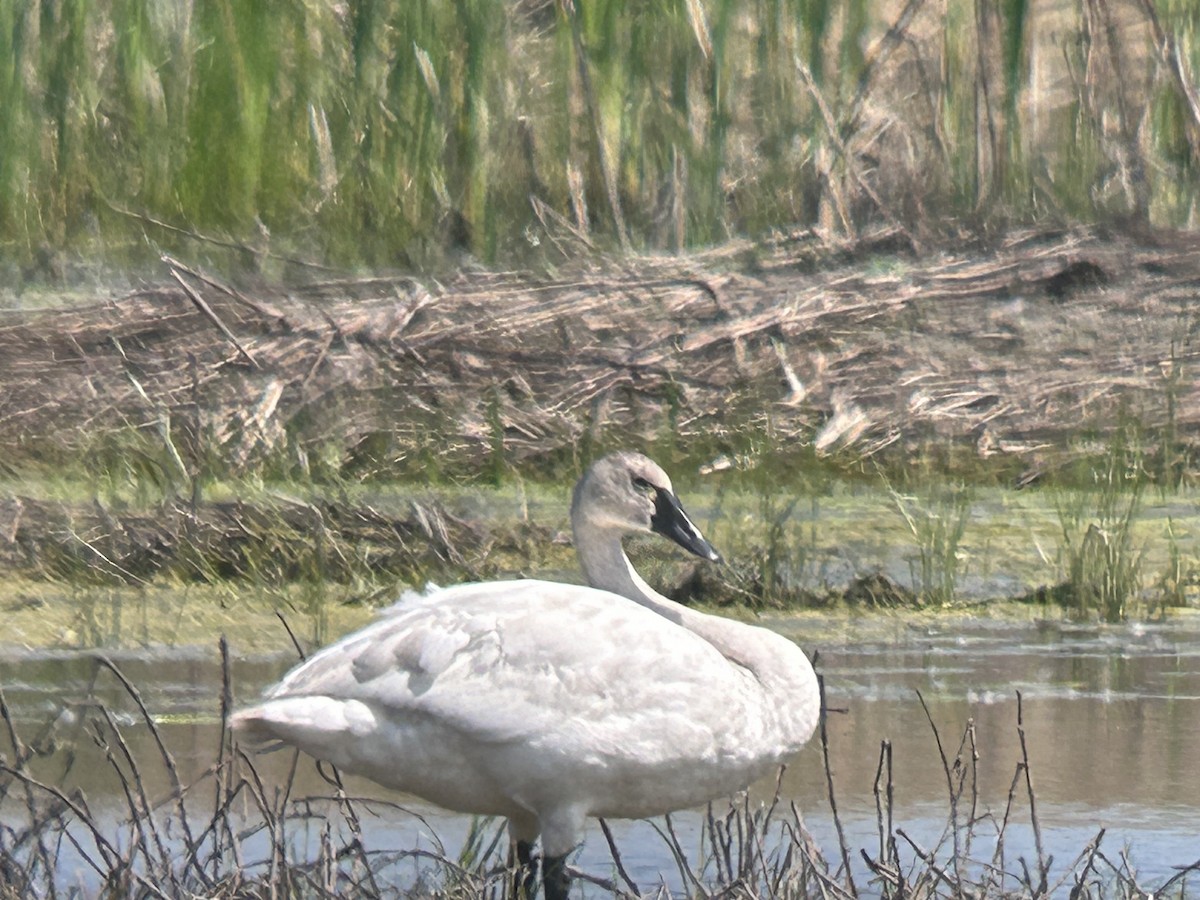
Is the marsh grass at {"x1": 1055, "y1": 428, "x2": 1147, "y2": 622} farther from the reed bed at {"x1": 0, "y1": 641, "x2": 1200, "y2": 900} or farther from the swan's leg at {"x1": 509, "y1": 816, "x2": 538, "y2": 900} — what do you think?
A: the swan's leg at {"x1": 509, "y1": 816, "x2": 538, "y2": 900}

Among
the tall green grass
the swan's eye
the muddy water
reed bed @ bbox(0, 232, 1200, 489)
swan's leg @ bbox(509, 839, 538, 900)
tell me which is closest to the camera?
swan's leg @ bbox(509, 839, 538, 900)

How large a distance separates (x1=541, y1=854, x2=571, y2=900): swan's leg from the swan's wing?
9.3 inches

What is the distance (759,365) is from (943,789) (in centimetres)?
413

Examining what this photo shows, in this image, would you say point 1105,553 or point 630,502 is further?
point 1105,553

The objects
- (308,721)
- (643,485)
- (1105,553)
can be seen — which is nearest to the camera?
(308,721)

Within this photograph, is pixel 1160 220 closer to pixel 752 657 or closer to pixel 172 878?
pixel 752 657

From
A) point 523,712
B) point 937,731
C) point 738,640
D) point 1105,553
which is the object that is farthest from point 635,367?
point 523,712

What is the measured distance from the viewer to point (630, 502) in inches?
195

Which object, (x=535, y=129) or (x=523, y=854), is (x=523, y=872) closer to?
(x=523, y=854)

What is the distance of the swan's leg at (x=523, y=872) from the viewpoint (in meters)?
4.27

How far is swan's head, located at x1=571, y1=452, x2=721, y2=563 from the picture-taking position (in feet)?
16.2

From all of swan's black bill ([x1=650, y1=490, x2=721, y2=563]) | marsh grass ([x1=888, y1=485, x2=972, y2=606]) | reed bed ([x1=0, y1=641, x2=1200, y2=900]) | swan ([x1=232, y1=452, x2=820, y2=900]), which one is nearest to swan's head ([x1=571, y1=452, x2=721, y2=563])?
swan's black bill ([x1=650, y1=490, x2=721, y2=563])

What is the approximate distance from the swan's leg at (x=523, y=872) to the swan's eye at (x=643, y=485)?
2.58 feet

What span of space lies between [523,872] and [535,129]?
616 centimetres
